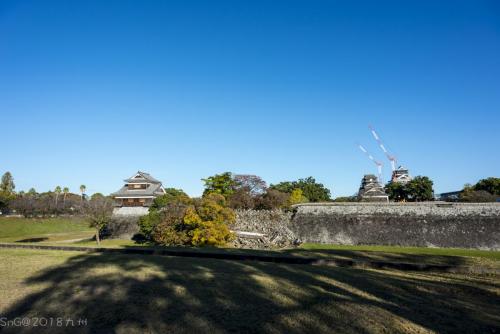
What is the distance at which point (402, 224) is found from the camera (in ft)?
86.0

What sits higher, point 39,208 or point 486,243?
point 39,208

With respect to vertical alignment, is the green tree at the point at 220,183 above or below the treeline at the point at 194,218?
above

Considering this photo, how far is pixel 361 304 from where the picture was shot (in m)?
5.91

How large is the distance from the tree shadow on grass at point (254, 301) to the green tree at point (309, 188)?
157 ft

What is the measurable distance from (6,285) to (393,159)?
12816cm

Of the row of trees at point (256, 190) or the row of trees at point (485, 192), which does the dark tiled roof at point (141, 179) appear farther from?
the row of trees at point (485, 192)

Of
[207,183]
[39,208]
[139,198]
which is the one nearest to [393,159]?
[207,183]

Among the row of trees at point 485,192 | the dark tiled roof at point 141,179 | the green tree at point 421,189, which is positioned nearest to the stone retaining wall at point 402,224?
the dark tiled roof at point 141,179

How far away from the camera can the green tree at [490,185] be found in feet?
166

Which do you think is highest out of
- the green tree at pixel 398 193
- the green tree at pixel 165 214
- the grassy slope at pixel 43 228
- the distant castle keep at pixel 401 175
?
the distant castle keep at pixel 401 175

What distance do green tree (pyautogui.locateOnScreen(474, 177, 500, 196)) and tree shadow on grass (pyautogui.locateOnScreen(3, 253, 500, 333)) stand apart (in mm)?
54640

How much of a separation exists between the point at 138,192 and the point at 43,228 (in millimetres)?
19757

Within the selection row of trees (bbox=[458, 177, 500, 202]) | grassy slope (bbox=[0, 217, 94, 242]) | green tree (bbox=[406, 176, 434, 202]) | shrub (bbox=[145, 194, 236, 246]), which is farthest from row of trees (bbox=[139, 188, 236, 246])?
row of trees (bbox=[458, 177, 500, 202])

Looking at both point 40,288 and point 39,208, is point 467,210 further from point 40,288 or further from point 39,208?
point 39,208
